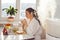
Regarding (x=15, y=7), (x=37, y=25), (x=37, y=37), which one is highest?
(x=15, y=7)

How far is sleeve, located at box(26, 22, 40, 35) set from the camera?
275 cm

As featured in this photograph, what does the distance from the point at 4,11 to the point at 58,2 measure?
259cm

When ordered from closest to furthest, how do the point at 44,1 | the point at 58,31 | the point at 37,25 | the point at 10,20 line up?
the point at 58,31
the point at 37,25
the point at 44,1
the point at 10,20

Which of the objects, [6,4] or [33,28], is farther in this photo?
[6,4]

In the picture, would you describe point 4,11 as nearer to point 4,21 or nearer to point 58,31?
point 4,21

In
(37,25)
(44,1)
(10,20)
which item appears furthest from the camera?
(10,20)

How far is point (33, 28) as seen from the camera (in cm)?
276

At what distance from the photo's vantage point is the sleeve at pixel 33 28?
2746 millimetres

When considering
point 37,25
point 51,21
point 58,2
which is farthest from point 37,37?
point 58,2

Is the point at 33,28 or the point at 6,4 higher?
the point at 6,4

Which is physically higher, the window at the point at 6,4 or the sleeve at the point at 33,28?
the window at the point at 6,4

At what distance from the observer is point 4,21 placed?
4242 millimetres

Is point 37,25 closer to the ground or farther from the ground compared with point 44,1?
closer to the ground

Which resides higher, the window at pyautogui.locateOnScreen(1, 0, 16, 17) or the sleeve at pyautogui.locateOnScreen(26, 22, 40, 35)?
the window at pyautogui.locateOnScreen(1, 0, 16, 17)
